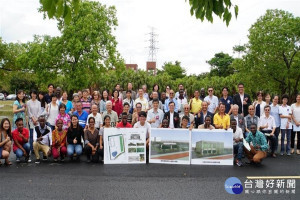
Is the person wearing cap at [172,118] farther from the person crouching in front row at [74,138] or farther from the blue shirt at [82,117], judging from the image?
the person crouching in front row at [74,138]

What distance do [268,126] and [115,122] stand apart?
501cm

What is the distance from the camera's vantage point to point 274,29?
80.4ft

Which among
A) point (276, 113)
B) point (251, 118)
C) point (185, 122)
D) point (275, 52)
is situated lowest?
point (185, 122)

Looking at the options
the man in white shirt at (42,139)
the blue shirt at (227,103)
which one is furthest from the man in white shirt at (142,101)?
the man in white shirt at (42,139)

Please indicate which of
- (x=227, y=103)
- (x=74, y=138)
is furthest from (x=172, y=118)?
(x=74, y=138)

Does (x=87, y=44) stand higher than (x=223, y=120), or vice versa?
(x=87, y=44)

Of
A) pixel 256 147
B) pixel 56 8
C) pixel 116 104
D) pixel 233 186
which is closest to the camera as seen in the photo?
pixel 56 8

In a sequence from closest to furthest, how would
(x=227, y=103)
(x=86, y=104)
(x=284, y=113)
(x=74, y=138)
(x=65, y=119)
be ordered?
(x=74, y=138) < (x=65, y=119) < (x=284, y=113) < (x=86, y=104) < (x=227, y=103)

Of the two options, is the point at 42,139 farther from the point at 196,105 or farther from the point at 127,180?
the point at 196,105

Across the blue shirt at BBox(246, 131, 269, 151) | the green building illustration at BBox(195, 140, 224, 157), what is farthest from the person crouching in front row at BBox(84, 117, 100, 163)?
the blue shirt at BBox(246, 131, 269, 151)

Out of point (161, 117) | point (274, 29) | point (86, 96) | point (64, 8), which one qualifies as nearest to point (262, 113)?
point (161, 117)

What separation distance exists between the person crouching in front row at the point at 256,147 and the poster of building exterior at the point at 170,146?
5.78 ft

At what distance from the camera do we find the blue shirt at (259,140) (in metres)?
9.09

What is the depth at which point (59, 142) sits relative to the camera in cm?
941
